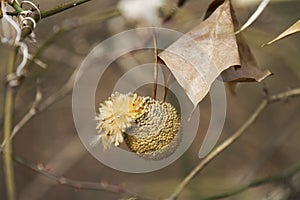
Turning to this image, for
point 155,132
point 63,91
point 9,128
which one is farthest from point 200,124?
point 155,132

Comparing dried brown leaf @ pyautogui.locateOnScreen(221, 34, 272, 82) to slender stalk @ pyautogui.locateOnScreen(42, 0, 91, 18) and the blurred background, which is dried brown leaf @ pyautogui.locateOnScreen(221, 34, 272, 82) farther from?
the blurred background

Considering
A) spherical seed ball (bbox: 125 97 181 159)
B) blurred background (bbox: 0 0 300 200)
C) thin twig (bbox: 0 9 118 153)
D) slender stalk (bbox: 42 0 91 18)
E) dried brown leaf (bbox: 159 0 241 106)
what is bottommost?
blurred background (bbox: 0 0 300 200)

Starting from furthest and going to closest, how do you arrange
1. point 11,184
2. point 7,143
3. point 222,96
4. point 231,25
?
point 11,184, point 7,143, point 222,96, point 231,25

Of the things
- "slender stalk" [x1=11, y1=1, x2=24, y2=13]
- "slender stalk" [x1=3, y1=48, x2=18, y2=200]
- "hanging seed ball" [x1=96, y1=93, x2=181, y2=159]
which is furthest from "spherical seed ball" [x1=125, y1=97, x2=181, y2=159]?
"slender stalk" [x1=3, y1=48, x2=18, y2=200]

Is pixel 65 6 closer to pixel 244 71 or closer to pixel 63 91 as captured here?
pixel 244 71

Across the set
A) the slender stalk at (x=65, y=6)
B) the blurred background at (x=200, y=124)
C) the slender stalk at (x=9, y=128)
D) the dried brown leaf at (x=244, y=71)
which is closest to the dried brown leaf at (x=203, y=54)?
the dried brown leaf at (x=244, y=71)

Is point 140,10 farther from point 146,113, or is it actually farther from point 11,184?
point 146,113

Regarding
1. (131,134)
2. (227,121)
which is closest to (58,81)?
(227,121)
